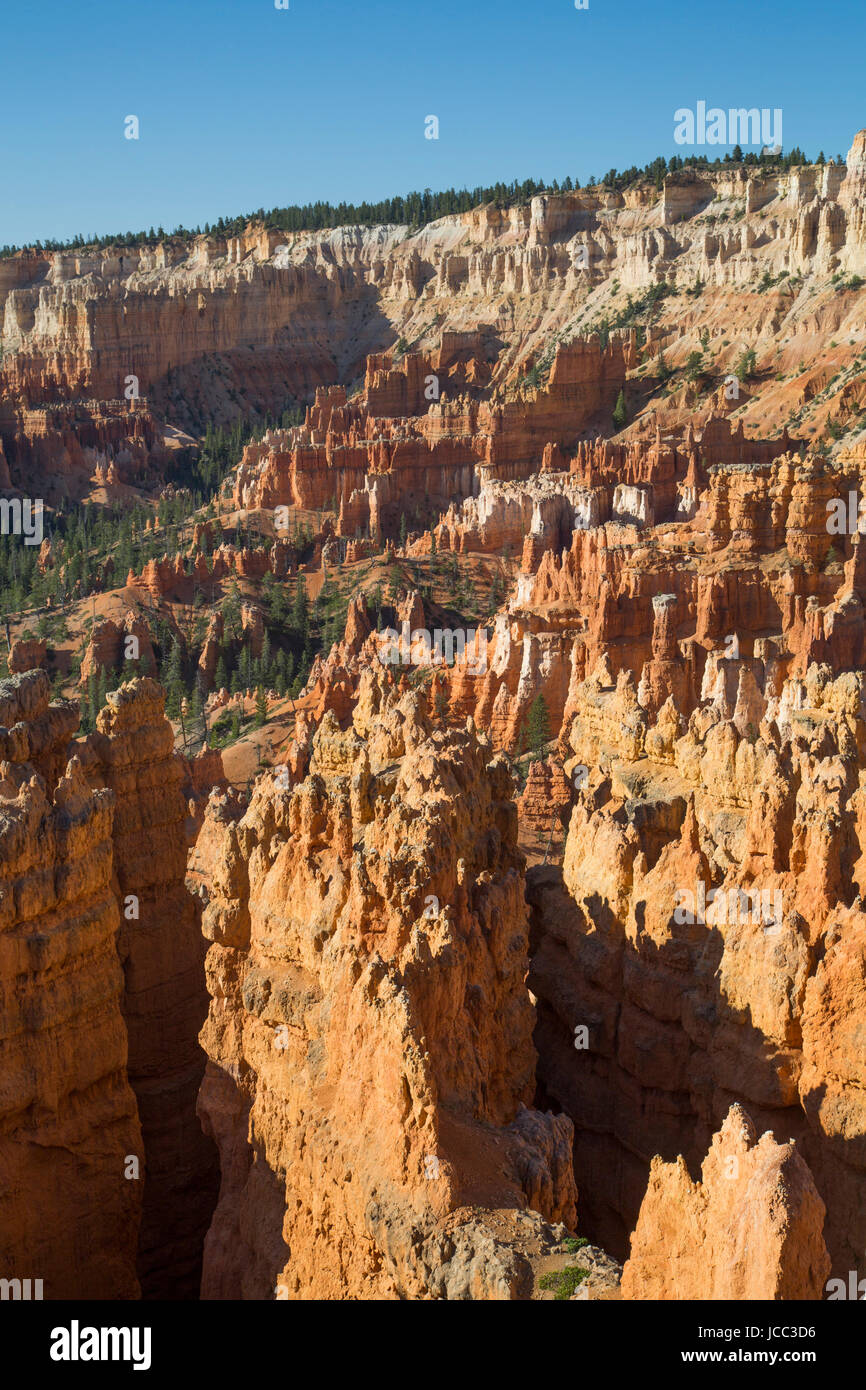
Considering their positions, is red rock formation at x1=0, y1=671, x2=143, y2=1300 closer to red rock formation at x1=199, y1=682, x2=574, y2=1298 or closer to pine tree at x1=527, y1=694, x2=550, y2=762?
red rock formation at x1=199, y1=682, x2=574, y2=1298

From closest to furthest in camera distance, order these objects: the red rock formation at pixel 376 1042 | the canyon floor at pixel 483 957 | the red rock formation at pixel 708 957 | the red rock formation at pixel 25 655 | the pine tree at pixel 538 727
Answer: the red rock formation at pixel 376 1042, the canyon floor at pixel 483 957, the red rock formation at pixel 708 957, the pine tree at pixel 538 727, the red rock formation at pixel 25 655

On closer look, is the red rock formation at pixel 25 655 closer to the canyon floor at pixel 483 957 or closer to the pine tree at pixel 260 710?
the canyon floor at pixel 483 957

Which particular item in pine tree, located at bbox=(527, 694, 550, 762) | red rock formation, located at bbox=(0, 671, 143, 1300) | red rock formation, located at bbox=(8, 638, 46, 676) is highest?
red rock formation, located at bbox=(8, 638, 46, 676)

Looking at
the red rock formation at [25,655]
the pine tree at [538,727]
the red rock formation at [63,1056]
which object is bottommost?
the red rock formation at [63,1056]

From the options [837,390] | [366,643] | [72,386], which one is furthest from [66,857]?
[72,386]

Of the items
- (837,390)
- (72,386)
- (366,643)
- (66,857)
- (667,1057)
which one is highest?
(72,386)

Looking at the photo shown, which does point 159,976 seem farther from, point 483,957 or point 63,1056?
point 483,957

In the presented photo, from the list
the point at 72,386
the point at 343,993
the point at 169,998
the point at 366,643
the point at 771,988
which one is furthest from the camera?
the point at 72,386

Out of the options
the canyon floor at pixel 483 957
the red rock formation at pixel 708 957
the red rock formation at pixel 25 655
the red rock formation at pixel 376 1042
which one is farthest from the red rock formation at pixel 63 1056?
the red rock formation at pixel 25 655

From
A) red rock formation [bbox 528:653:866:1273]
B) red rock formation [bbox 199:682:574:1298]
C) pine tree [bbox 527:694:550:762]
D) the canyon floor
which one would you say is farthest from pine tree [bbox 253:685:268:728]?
red rock formation [bbox 199:682:574:1298]
